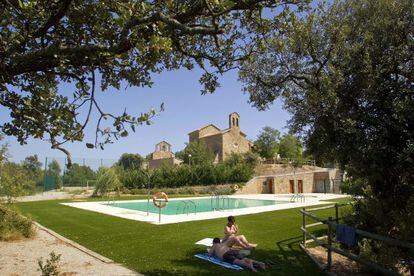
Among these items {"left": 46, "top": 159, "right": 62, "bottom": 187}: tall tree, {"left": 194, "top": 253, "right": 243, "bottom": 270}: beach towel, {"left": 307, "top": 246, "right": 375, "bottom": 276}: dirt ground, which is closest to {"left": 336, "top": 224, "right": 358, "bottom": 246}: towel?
{"left": 307, "top": 246, "right": 375, "bottom": 276}: dirt ground

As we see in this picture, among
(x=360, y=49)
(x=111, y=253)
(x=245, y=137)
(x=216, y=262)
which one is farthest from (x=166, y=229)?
(x=245, y=137)

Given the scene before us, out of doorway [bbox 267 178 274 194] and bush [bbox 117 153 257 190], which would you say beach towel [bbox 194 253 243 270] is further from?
doorway [bbox 267 178 274 194]

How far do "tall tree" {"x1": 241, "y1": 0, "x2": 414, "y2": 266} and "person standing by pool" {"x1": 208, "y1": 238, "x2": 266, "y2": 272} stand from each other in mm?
2637

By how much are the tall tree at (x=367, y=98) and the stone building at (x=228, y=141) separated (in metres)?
49.8

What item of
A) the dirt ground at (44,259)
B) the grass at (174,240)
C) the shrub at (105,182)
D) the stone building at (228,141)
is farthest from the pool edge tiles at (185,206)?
the stone building at (228,141)

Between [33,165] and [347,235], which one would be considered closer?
[347,235]

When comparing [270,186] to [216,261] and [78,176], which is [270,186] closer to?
[78,176]

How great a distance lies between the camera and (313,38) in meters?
8.43

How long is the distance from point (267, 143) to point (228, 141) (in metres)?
6.78

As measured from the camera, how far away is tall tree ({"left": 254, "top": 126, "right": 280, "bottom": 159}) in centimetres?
5935

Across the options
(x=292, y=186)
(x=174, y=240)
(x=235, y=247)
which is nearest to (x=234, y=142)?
(x=292, y=186)

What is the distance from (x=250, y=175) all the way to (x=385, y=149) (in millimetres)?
35641

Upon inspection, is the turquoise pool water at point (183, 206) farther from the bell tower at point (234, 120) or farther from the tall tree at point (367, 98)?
the bell tower at point (234, 120)

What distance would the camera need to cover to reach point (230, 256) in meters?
8.52
